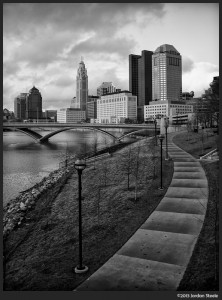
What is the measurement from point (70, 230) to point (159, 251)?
5.66 metres

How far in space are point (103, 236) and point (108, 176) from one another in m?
14.3

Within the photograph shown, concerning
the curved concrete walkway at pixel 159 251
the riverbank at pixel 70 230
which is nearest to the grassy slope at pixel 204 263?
the curved concrete walkway at pixel 159 251

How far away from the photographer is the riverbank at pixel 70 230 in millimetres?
10875

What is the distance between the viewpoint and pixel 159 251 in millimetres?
11453

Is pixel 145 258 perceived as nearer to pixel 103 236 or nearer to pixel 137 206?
pixel 103 236

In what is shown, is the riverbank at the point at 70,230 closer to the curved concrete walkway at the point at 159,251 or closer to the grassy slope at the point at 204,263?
the curved concrete walkway at the point at 159,251

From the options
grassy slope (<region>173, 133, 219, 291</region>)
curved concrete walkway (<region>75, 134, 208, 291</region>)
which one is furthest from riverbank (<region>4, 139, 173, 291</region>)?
grassy slope (<region>173, 133, 219, 291</region>)

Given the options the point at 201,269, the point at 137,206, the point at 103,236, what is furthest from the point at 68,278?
the point at 137,206

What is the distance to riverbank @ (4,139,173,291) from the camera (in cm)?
1088

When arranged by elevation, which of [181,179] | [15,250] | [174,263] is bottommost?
[15,250]

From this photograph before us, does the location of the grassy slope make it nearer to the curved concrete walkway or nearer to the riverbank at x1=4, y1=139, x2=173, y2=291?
the curved concrete walkway

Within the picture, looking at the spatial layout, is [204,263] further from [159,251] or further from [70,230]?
[70,230]

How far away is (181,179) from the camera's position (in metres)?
22.4

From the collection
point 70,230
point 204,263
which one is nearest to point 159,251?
point 204,263
